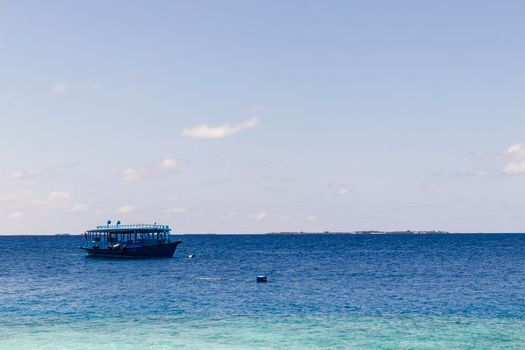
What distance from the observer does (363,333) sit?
3975cm

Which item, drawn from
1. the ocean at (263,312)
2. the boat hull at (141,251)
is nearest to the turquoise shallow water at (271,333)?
the ocean at (263,312)

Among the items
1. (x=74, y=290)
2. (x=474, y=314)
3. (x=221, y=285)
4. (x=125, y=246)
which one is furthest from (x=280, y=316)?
(x=125, y=246)

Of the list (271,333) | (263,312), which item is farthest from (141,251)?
(271,333)

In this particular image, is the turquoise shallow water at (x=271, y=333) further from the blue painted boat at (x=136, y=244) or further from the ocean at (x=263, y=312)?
the blue painted boat at (x=136, y=244)

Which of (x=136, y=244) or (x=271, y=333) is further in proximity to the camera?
(x=136, y=244)

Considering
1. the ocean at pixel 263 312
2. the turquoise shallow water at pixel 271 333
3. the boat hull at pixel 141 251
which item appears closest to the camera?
the turquoise shallow water at pixel 271 333

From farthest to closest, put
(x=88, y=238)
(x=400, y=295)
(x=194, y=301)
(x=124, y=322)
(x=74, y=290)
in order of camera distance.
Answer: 1. (x=88, y=238)
2. (x=74, y=290)
3. (x=400, y=295)
4. (x=194, y=301)
5. (x=124, y=322)

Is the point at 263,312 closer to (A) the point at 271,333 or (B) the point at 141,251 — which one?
(A) the point at 271,333

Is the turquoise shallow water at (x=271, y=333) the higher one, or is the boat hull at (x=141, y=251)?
the boat hull at (x=141, y=251)

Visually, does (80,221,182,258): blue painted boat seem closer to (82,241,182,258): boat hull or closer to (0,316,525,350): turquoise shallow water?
(82,241,182,258): boat hull

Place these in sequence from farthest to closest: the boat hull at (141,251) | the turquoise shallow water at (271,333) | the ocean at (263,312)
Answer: the boat hull at (141,251) → the ocean at (263,312) → the turquoise shallow water at (271,333)

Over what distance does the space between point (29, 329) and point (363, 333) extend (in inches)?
941

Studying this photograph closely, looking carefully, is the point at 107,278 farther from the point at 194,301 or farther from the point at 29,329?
the point at 29,329

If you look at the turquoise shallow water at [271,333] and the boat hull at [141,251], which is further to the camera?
the boat hull at [141,251]
